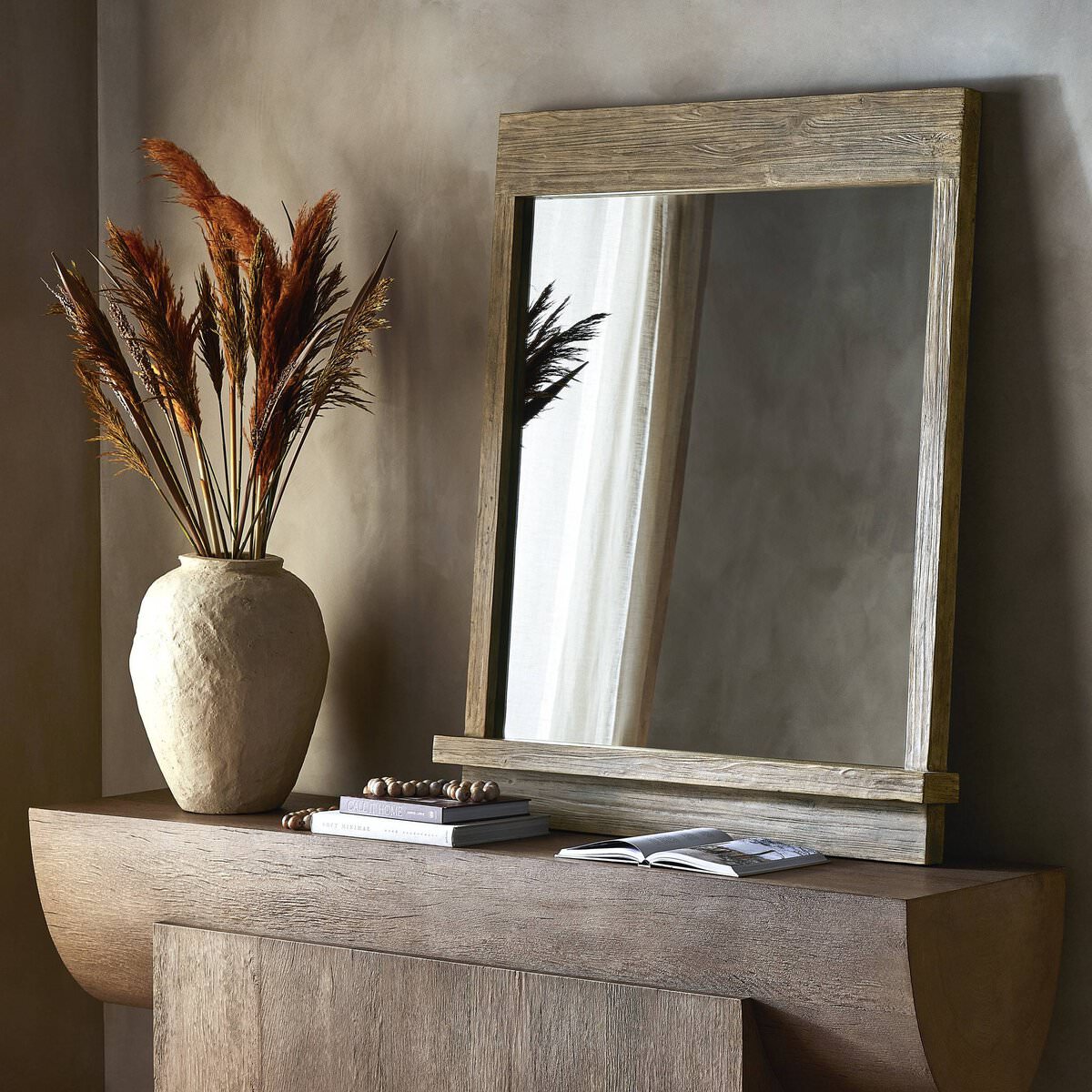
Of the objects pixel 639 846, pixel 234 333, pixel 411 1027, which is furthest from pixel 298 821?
pixel 234 333

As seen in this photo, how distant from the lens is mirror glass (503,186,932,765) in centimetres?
219

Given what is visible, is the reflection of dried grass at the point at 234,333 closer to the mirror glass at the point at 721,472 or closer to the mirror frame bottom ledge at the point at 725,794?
the mirror glass at the point at 721,472

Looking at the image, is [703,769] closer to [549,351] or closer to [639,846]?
[639,846]

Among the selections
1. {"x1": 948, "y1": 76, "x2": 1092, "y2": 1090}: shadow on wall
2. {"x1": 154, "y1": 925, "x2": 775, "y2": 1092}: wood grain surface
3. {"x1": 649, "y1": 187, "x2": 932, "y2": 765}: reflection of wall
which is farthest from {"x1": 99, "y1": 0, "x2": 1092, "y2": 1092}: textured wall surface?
{"x1": 154, "y1": 925, "x2": 775, "y2": 1092}: wood grain surface

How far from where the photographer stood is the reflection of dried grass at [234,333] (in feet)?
8.09

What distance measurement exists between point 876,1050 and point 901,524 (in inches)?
28.5

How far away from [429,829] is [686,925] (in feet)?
1.34

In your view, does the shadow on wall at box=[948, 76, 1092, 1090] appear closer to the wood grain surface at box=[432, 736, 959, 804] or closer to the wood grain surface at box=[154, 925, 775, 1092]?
the wood grain surface at box=[432, 736, 959, 804]

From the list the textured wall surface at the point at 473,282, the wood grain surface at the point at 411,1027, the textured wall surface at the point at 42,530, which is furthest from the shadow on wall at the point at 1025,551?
the textured wall surface at the point at 42,530

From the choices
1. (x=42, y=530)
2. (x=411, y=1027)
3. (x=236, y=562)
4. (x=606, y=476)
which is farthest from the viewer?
(x=42, y=530)

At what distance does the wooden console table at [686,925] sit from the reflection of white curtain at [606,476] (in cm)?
24

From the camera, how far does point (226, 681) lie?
7.85 feet

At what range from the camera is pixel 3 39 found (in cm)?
280

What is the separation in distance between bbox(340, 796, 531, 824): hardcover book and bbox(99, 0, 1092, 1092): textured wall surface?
393 mm
